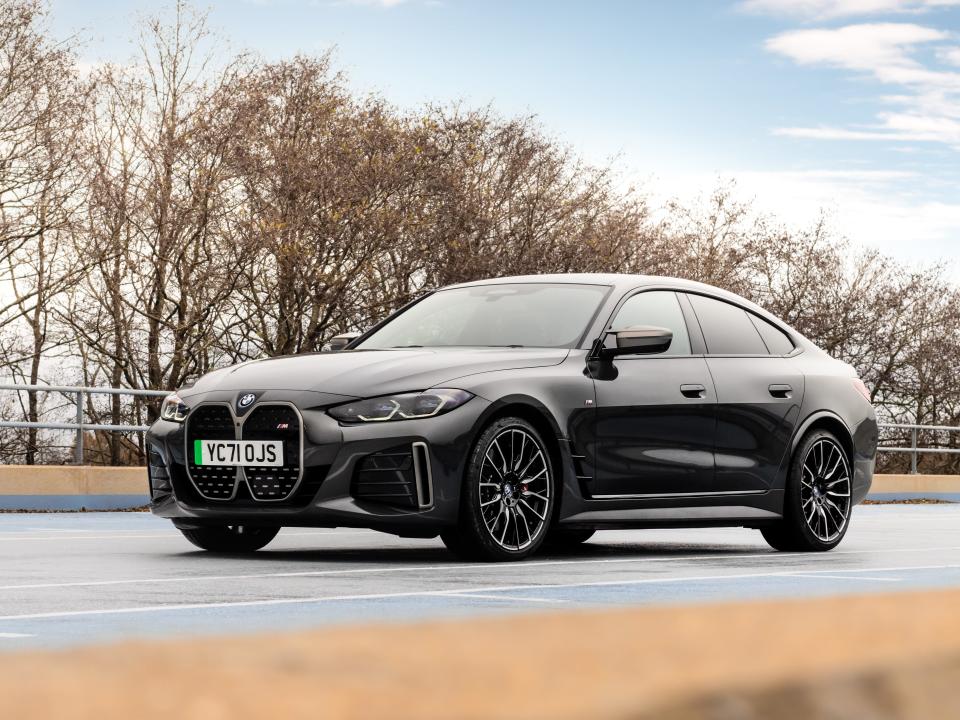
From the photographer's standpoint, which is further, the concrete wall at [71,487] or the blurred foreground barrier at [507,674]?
the concrete wall at [71,487]

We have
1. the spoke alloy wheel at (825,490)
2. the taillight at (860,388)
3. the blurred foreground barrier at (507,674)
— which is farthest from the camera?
the taillight at (860,388)

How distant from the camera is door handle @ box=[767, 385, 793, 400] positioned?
35.0ft

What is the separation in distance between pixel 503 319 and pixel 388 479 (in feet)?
6.01

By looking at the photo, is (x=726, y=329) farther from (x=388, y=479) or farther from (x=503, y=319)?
(x=388, y=479)

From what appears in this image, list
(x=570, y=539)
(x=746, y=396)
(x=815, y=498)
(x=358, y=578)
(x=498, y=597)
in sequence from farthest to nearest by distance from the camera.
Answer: (x=570, y=539) < (x=815, y=498) < (x=746, y=396) < (x=358, y=578) < (x=498, y=597)

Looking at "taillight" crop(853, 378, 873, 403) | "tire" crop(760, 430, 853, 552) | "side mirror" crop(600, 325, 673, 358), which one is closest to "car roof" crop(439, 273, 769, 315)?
"side mirror" crop(600, 325, 673, 358)

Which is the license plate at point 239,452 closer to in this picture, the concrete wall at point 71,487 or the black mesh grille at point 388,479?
the black mesh grille at point 388,479

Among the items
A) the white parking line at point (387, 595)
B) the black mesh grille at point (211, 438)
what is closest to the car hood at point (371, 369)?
the black mesh grille at point (211, 438)

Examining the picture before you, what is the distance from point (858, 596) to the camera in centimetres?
183

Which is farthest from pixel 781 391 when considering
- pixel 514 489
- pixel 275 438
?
pixel 275 438

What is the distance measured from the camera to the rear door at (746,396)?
406 inches

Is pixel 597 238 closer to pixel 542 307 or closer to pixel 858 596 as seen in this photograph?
pixel 542 307

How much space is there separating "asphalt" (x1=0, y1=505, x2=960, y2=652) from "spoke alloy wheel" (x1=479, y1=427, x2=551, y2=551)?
0.75 ft

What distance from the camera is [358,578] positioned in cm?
793
